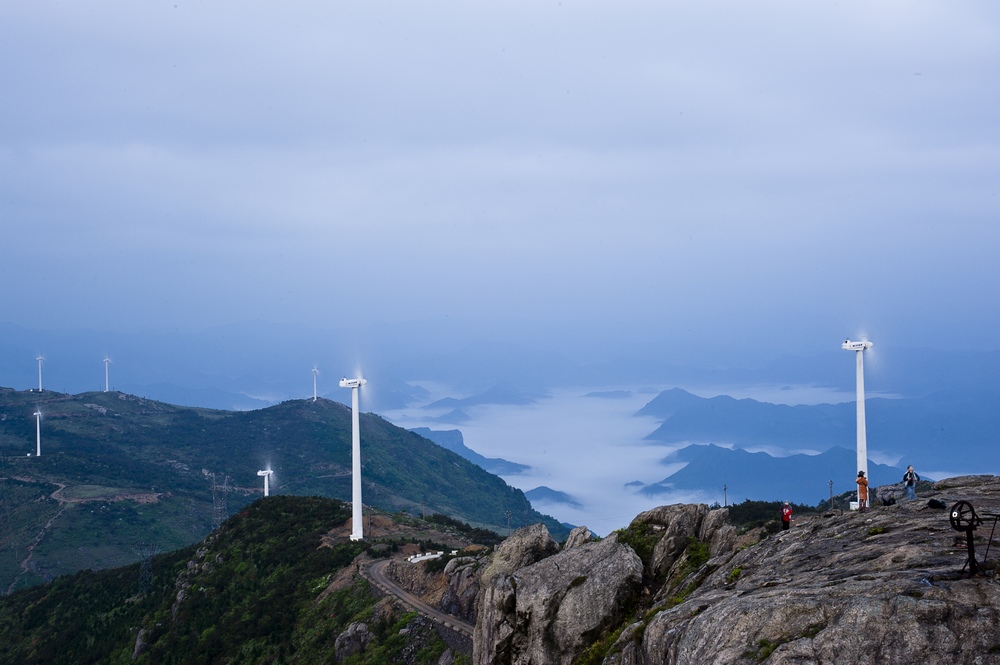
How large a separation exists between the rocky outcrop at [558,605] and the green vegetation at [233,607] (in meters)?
19.0

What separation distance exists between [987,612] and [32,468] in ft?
707

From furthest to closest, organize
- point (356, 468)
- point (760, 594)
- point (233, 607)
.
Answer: point (356, 468)
point (233, 607)
point (760, 594)

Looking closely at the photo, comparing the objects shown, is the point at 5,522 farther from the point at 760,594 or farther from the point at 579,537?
the point at 760,594

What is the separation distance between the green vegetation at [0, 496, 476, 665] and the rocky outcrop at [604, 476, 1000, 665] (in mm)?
30358

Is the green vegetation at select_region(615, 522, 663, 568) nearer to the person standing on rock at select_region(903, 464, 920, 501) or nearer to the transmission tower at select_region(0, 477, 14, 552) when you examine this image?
the person standing on rock at select_region(903, 464, 920, 501)

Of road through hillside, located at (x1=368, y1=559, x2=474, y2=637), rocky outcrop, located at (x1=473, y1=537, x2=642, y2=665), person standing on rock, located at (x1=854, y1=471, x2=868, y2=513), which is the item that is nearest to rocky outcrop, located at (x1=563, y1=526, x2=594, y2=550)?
rocky outcrop, located at (x1=473, y1=537, x2=642, y2=665)

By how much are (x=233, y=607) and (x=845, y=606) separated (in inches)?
2786

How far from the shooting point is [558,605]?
3247 cm

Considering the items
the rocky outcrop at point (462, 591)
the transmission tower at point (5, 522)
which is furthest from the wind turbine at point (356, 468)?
the transmission tower at point (5, 522)

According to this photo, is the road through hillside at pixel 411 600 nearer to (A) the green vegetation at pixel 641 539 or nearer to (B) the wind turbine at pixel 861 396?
(A) the green vegetation at pixel 641 539

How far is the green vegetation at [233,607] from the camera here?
63031 millimetres

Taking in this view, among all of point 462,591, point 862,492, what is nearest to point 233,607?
point 462,591

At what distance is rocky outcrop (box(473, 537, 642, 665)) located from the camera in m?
31.5

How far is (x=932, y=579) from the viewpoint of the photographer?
66.1 feet
